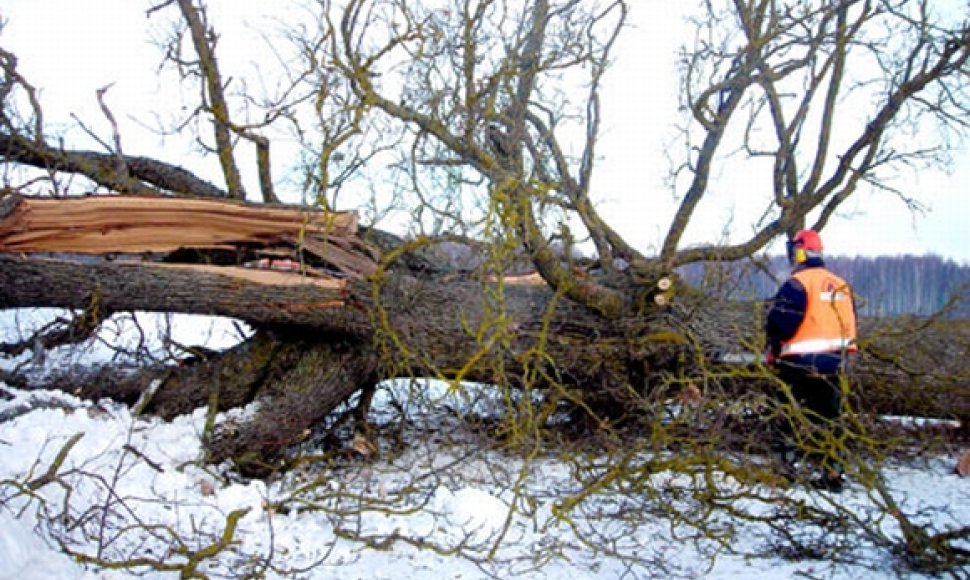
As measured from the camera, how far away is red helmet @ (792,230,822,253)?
6.18m

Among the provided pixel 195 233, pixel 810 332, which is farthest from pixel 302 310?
pixel 810 332

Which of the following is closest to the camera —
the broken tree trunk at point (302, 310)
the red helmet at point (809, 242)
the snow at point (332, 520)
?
the snow at point (332, 520)

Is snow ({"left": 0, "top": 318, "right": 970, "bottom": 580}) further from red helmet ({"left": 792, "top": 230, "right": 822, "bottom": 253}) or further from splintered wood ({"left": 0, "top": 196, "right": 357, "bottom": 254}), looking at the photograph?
red helmet ({"left": 792, "top": 230, "right": 822, "bottom": 253})

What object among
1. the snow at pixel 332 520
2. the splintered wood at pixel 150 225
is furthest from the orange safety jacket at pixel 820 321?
the splintered wood at pixel 150 225

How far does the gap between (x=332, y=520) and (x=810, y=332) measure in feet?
10.8

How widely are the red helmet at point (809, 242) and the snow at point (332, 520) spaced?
1.61 meters

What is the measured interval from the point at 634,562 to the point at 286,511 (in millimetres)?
1926

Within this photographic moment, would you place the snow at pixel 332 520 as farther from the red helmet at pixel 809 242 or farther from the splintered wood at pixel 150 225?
the red helmet at pixel 809 242

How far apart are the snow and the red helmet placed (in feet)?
5.29

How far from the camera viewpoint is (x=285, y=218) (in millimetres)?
6273

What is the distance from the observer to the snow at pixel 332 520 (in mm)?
4164

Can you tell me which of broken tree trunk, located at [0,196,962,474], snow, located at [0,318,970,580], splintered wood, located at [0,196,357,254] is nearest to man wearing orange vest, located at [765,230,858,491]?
broken tree trunk, located at [0,196,962,474]

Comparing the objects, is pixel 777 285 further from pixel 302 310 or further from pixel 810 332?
pixel 302 310

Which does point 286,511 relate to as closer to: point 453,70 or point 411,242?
point 411,242
